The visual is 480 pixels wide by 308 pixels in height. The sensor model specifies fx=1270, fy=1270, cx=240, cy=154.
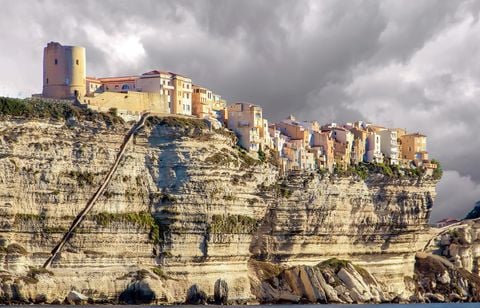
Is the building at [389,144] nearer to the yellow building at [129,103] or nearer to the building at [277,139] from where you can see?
the building at [277,139]

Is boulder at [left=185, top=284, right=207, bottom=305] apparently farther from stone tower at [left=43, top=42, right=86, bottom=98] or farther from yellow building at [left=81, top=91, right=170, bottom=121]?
stone tower at [left=43, top=42, right=86, bottom=98]

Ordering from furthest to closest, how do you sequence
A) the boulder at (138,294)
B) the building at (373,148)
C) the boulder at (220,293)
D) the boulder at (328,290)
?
the building at (373,148) < the boulder at (328,290) < the boulder at (220,293) < the boulder at (138,294)

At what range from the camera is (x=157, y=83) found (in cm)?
7481

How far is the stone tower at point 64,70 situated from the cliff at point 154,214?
165 inches

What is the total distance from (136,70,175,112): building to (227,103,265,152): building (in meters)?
4.60

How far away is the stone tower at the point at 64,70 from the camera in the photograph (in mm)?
70562

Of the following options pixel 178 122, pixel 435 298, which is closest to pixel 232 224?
pixel 178 122

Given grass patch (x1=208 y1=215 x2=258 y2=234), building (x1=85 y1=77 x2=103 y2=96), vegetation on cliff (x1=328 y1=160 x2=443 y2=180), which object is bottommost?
grass patch (x1=208 y1=215 x2=258 y2=234)

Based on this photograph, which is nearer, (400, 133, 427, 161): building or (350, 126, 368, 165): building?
(350, 126, 368, 165): building

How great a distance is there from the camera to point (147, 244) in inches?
2653

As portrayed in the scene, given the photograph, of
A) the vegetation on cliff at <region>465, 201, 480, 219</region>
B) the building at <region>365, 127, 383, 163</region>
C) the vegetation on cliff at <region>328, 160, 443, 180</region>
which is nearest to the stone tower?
the vegetation on cliff at <region>328, 160, 443, 180</region>

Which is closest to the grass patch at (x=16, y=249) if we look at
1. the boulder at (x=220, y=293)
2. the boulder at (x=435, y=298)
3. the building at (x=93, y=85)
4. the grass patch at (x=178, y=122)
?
the grass patch at (x=178, y=122)

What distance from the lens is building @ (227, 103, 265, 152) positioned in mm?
76312

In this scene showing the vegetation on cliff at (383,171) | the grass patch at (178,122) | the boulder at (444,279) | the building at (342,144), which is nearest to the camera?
the grass patch at (178,122)
